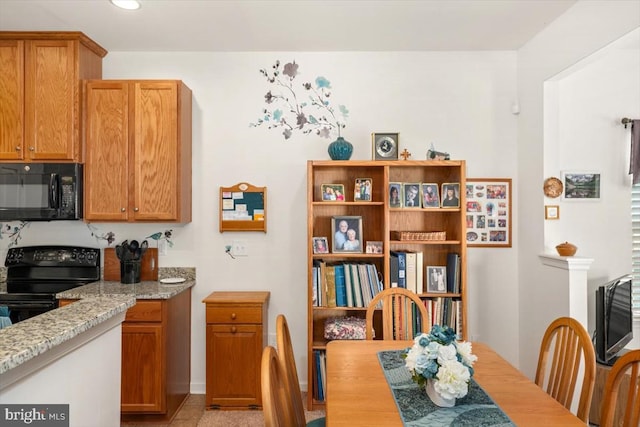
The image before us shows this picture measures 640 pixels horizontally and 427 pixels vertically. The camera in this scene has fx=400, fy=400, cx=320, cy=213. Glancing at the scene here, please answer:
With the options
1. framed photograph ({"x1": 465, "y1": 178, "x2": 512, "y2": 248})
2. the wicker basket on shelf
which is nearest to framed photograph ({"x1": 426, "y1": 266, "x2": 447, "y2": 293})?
the wicker basket on shelf

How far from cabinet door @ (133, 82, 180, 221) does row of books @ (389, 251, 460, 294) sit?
5.76ft

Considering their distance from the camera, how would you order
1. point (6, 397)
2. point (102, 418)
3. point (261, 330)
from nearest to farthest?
point (6, 397), point (102, 418), point (261, 330)

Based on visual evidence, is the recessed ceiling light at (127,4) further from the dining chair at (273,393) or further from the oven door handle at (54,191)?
the dining chair at (273,393)

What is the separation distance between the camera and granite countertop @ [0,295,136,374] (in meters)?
1.07

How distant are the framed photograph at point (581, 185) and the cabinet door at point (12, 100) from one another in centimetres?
413

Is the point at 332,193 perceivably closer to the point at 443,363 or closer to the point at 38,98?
the point at 443,363

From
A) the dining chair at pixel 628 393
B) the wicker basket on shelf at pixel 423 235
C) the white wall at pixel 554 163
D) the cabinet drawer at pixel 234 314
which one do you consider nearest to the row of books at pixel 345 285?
the wicker basket on shelf at pixel 423 235

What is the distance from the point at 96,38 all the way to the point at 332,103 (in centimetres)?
191

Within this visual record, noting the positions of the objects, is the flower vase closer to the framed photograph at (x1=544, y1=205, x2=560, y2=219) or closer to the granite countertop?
the granite countertop

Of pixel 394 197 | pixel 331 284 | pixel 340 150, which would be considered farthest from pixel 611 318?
pixel 340 150

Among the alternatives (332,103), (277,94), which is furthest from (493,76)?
(277,94)

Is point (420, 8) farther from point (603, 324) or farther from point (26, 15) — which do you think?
point (26, 15)

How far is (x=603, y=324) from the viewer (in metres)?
2.68

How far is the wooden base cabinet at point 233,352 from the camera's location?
9.70 feet
